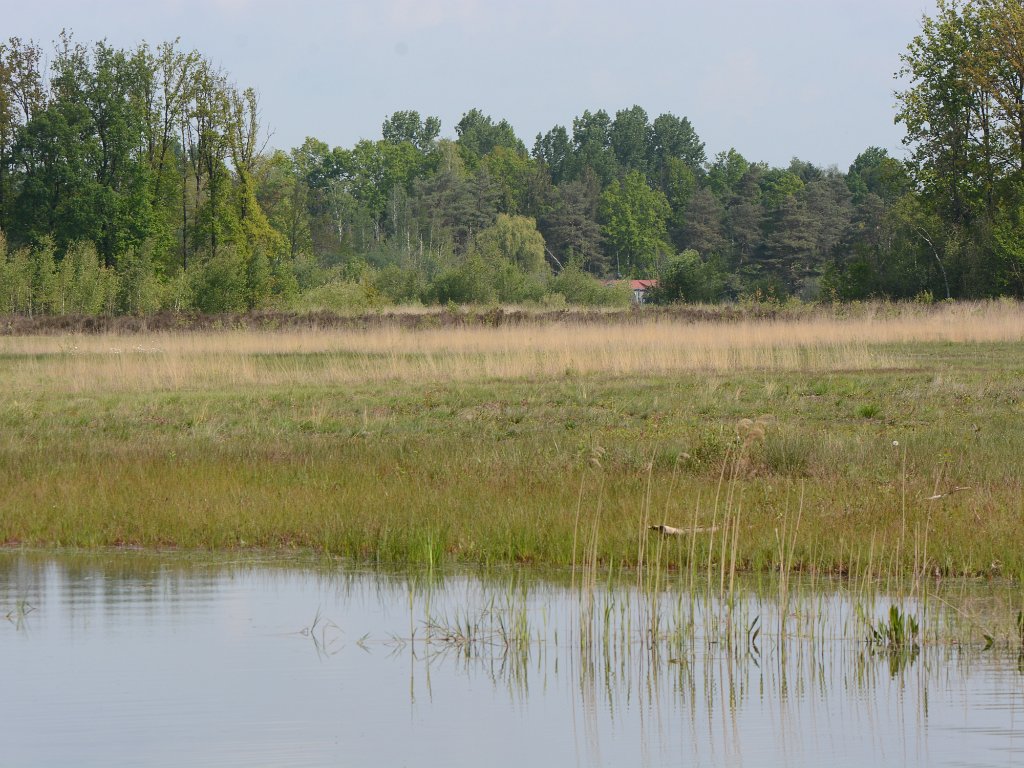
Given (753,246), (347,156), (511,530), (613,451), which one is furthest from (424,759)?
(347,156)

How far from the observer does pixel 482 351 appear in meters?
31.0

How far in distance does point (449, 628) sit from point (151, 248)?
5714 centimetres

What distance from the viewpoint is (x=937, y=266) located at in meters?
53.4

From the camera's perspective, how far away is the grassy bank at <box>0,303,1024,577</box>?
11.9 meters

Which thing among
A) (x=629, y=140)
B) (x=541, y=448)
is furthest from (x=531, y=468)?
(x=629, y=140)

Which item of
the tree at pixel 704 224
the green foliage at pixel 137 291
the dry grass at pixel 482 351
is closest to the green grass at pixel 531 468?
the dry grass at pixel 482 351

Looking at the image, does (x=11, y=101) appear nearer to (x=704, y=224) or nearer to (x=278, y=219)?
(x=278, y=219)

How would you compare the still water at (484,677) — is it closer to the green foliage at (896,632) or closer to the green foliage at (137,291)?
the green foliage at (896,632)

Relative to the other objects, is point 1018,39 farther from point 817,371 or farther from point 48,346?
point 48,346

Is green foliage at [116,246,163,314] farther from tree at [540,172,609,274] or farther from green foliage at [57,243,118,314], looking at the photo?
tree at [540,172,609,274]

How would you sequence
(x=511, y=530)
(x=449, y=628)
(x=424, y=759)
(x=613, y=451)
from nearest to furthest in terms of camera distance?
(x=424, y=759) < (x=449, y=628) < (x=511, y=530) < (x=613, y=451)

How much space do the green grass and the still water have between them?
2.30 ft

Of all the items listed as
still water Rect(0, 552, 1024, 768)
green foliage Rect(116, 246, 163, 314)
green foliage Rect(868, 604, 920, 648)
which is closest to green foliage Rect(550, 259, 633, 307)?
green foliage Rect(116, 246, 163, 314)

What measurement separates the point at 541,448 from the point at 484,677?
8.79 meters
